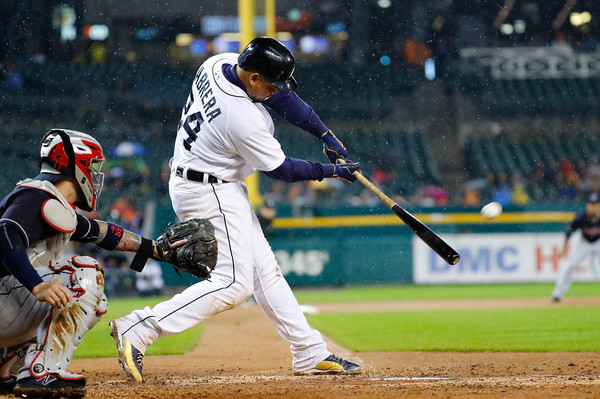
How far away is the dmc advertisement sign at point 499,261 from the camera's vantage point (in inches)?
552

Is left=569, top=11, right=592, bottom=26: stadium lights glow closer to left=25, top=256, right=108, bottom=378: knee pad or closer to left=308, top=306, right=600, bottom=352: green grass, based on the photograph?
left=308, top=306, right=600, bottom=352: green grass

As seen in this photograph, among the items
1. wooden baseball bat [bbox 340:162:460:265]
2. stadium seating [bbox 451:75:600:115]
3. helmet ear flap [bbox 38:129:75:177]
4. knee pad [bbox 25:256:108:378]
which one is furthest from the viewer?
stadium seating [bbox 451:75:600:115]

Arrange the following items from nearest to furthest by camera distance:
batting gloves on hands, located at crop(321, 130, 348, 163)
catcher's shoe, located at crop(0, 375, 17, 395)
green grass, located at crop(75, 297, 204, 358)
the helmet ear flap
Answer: the helmet ear flap
catcher's shoe, located at crop(0, 375, 17, 395)
batting gloves on hands, located at crop(321, 130, 348, 163)
green grass, located at crop(75, 297, 204, 358)

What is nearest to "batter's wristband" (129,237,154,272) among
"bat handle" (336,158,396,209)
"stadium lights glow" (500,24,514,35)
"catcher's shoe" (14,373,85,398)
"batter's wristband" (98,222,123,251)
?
"batter's wristband" (98,222,123,251)

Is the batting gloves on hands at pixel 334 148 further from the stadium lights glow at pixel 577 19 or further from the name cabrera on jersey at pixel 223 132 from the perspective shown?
the stadium lights glow at pixel 577 19

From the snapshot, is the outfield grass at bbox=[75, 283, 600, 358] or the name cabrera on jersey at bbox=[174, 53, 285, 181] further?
the outfield grass at bbox=[75, 283, 600, 358]

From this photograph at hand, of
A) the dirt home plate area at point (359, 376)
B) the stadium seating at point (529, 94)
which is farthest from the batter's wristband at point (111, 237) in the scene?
the stadium seating at point (529, 94)

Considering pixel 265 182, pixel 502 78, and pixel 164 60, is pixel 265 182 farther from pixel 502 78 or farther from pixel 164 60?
pixel 502 78

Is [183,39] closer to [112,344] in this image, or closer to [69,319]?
[112,344]

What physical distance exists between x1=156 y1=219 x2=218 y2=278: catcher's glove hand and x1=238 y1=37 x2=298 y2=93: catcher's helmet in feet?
2.89

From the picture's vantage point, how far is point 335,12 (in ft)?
85.8

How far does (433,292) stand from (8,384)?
10171 millimetres

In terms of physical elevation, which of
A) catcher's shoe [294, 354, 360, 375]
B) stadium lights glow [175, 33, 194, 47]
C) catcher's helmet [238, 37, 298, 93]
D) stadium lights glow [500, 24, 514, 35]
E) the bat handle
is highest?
stadium lights glow [500, 24, 514, 35]

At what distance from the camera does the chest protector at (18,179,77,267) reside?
314 centimetres
